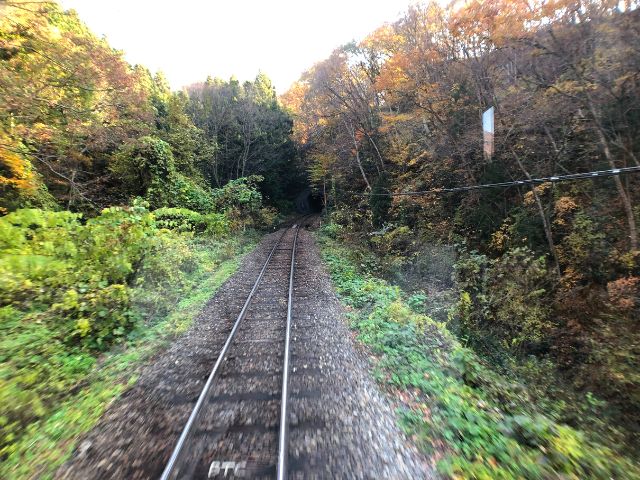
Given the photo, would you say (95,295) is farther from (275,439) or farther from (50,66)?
(50,66)

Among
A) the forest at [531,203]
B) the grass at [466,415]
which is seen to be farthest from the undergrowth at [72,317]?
the forest at [531,203]

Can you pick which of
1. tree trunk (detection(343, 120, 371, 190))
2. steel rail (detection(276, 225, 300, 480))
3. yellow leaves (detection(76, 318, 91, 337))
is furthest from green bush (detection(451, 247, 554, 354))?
tree trunk (detection(343, 120, 371, 190))

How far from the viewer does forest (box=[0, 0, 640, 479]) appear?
5148 mm

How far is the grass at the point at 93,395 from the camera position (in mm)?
4023

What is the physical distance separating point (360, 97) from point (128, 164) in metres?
12.9

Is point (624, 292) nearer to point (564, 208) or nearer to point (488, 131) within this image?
point (564, 208)

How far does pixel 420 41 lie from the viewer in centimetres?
1705

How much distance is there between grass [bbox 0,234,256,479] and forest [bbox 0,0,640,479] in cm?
3

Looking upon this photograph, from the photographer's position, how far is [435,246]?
1498 cm

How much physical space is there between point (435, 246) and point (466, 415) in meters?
10.6

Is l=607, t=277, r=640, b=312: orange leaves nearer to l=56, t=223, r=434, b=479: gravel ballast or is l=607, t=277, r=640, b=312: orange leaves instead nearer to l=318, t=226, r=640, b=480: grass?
l=318, t=226, r=640, b=480: grass

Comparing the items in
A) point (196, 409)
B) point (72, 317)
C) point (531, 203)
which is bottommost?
point (196, 409)

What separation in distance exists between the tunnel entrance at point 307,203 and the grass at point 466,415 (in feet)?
135

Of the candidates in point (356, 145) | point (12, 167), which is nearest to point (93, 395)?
point (12, 167)
